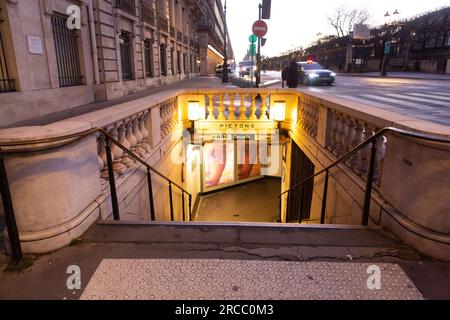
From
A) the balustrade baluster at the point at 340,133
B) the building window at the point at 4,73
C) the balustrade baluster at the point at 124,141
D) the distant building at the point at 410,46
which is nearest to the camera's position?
the balustrade baluster at the point at 124,141

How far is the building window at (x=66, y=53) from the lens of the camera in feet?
34.1

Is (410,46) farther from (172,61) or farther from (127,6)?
(127,6)

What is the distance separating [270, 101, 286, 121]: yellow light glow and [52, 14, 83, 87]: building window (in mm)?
7170

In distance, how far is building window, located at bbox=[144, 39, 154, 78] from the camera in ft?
64.9

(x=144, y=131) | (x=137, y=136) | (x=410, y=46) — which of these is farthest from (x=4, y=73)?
(x=410, y=46)

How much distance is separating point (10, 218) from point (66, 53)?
10.2 m

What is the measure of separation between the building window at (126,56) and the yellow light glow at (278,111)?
9.96m

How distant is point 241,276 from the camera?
2.34 meters

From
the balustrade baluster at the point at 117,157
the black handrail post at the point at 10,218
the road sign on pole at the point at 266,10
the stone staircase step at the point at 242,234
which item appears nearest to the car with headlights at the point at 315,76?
the road sign on pole at the point at 266,10

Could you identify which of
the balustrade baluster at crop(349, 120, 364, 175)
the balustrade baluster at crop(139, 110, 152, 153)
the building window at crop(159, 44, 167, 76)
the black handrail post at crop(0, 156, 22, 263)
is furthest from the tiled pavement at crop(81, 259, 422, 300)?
the building window at crop(159, 44, 167, 76)

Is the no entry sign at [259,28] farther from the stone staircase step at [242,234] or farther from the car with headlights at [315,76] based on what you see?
the stone staircase step at [242,234]

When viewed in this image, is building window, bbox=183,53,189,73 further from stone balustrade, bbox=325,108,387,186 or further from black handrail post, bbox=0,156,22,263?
black handrail post, bbox=0,156,22,263
